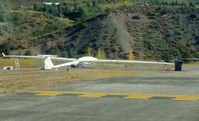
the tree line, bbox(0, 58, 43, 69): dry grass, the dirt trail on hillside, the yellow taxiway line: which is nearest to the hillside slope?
the dirt trail on hillside

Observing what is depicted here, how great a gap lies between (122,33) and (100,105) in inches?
3353

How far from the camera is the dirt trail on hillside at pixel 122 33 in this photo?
10079 centimetres

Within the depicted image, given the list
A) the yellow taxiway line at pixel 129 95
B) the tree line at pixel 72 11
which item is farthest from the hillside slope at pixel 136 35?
the yellow taxiway line at pixel 129 95

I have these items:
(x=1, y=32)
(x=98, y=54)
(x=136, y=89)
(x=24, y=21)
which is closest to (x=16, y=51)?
(x=98, y=54)

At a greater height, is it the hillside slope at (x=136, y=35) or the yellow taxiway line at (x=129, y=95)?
the hillside slope at (x=136, y=35)

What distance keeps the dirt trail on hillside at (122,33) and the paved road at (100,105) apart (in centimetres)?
7277

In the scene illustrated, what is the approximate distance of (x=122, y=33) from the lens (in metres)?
105

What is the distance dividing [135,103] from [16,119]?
19.8 feet

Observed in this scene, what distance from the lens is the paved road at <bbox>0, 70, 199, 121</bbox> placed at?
56.7ft

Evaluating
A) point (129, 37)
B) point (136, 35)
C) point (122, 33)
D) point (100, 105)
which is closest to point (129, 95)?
point (100, 105)

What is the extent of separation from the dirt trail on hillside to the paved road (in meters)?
72.8

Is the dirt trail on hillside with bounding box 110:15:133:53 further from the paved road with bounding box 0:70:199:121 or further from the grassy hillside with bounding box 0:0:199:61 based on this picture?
the paved road with bounding box 0:70:199:121

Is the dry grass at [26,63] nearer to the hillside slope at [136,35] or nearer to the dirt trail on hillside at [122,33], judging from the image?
the hillside slope at [136,35]

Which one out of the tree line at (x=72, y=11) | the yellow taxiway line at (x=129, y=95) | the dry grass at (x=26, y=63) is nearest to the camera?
the yellow taxiway line at (x=129, y=95)
